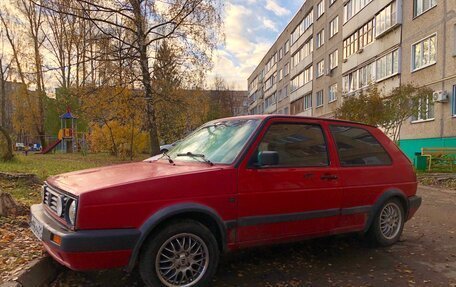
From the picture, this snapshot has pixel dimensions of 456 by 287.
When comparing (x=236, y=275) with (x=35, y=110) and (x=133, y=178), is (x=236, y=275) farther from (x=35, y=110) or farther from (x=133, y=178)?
(x=35, y=110)

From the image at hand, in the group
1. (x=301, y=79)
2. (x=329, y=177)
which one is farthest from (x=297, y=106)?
(x=329, y=177)

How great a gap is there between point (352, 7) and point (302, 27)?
17.2 meters

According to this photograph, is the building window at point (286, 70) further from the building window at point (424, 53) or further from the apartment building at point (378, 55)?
the building window at point (424, 53)

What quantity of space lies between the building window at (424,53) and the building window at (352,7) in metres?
7.83

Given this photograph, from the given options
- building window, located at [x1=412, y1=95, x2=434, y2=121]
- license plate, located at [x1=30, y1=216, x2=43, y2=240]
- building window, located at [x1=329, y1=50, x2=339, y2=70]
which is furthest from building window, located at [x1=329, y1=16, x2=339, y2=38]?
license plate, located at [x1=30, y1=216, x2=43, y2=240]

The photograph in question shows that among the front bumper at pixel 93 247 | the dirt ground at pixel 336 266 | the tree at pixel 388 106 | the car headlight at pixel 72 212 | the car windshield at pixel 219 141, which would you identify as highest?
the tree at pixel 388 106

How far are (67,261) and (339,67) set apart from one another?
112 ft

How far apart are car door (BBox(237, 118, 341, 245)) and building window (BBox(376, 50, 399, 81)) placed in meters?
21.1

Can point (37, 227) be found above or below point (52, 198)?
below

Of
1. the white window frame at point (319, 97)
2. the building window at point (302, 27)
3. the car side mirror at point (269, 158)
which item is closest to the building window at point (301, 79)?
the white window frame at point (319, 97)

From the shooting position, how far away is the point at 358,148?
17.4 feet

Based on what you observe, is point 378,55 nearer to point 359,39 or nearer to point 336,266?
point 359,39

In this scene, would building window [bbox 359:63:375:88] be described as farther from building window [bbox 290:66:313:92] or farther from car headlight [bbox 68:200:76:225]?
car headlight [bbox 68:200:76:225]

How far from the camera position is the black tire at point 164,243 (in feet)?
11.8
